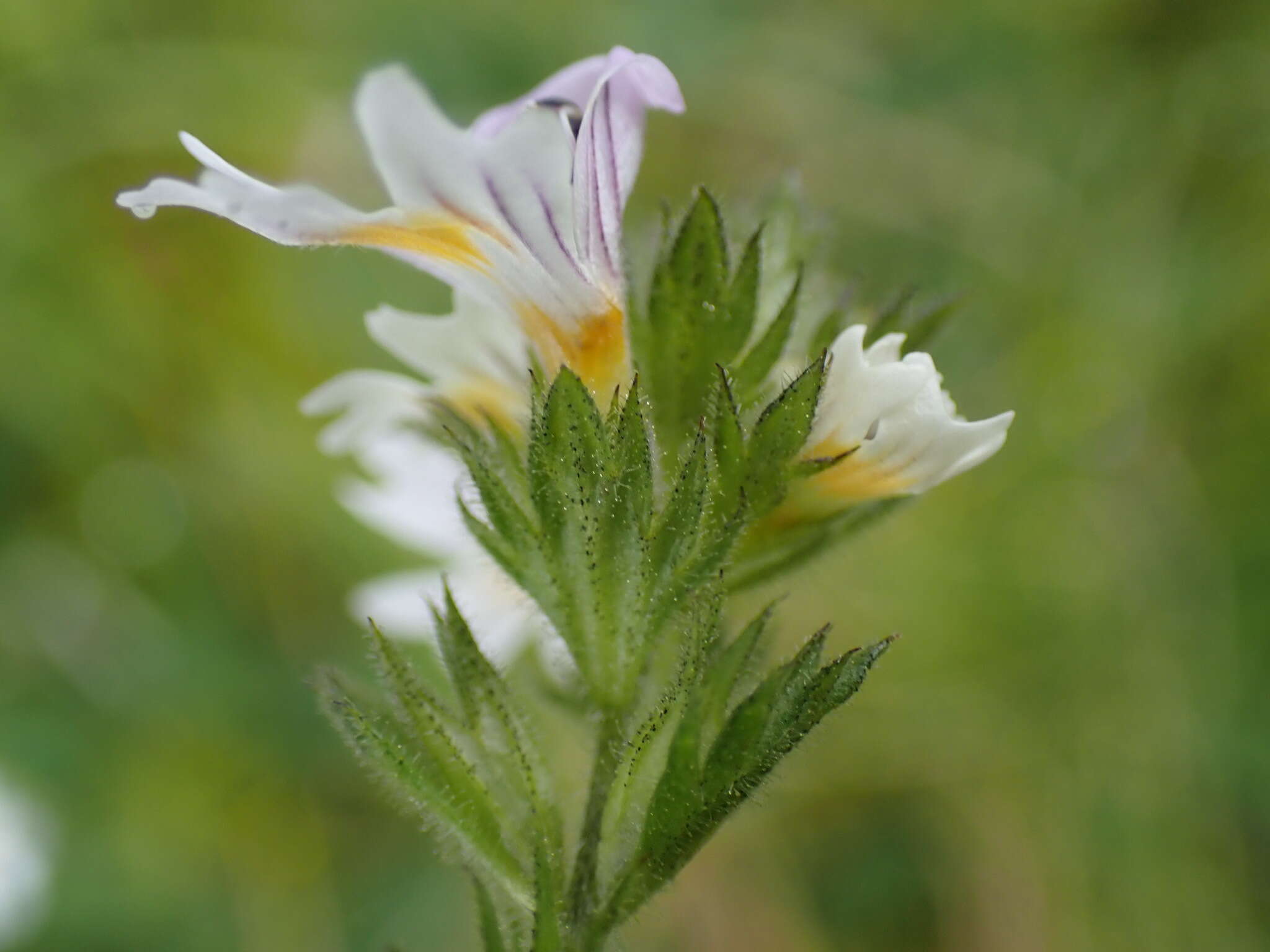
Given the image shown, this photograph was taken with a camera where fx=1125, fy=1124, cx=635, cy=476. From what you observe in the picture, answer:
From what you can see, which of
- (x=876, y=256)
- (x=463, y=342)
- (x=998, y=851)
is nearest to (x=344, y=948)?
(x=998, y=851)

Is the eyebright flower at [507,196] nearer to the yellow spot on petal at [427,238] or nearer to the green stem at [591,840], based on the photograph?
the yellow spot on petal at [427,238]

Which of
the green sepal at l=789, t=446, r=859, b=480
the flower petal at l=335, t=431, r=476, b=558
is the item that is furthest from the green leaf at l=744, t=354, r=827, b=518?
the flower petal at l=335, t=431, r=476, b=558

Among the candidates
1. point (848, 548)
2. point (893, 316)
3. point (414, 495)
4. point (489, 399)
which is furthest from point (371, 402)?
point (848, 548)

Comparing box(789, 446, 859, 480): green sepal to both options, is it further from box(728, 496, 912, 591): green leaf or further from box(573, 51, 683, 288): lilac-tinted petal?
box(573, 51, 683, 288): lilac-tinted petal

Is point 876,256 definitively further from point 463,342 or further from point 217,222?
point 463,342

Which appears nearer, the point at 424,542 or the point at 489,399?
the point at 489,399

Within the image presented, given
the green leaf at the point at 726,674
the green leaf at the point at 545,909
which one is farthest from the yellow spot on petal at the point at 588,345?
the green leaf at the point at 545,909

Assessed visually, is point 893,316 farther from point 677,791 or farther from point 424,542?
point 424,542
